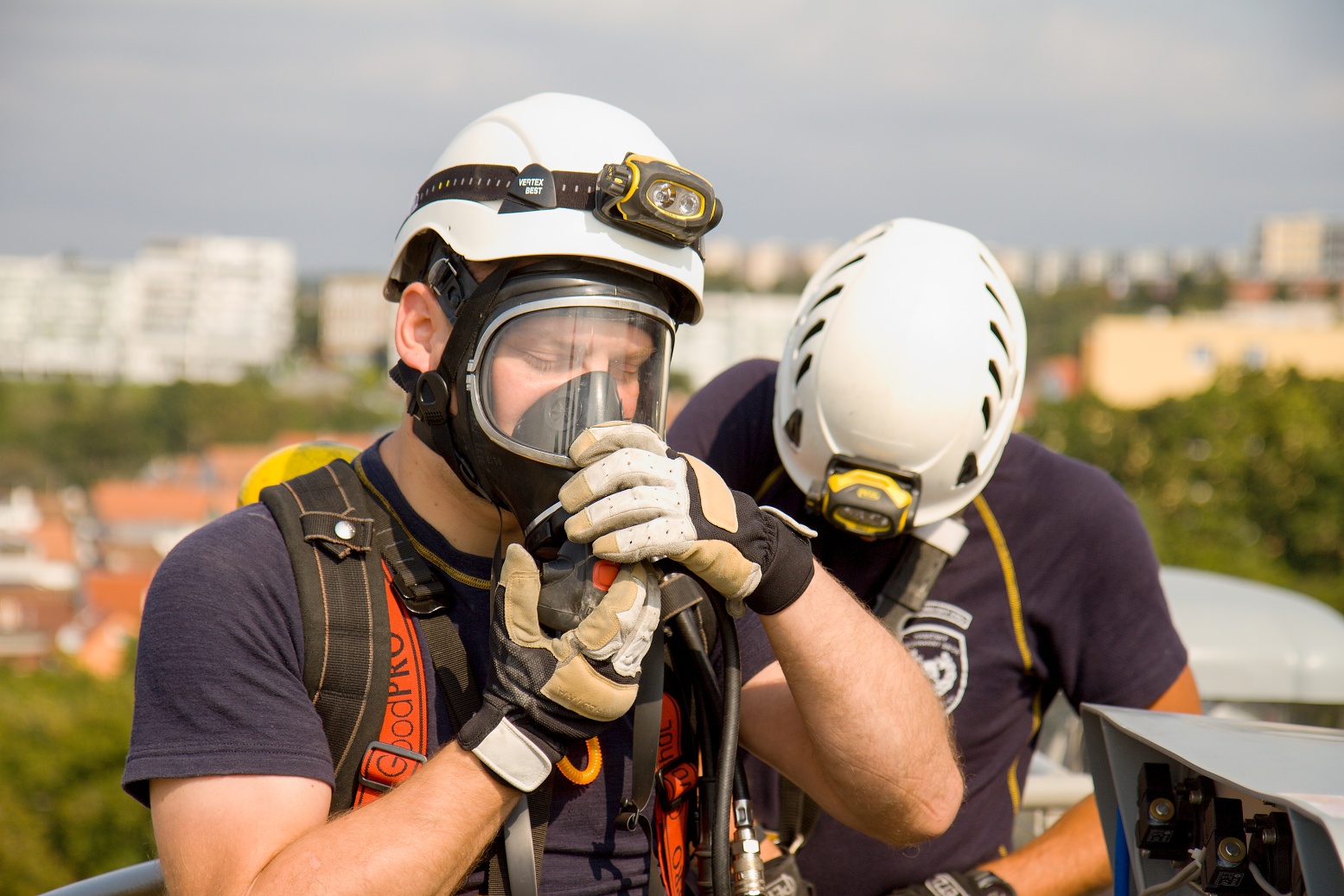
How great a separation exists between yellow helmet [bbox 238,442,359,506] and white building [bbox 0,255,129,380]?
193394 mm

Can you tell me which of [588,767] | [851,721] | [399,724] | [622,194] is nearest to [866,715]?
[851,721]

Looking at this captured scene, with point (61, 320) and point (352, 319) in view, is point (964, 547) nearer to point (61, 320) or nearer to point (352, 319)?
point (352, 319)

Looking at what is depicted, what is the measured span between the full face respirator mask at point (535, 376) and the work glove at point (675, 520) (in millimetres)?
128

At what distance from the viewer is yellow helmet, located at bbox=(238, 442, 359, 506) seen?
313cm

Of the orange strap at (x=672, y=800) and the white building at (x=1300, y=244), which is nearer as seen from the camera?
the orange strap at (x=672, y=800)

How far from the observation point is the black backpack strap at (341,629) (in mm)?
2148

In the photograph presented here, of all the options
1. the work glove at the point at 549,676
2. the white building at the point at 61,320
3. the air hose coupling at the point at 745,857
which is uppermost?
the work glove at the point at 549,676

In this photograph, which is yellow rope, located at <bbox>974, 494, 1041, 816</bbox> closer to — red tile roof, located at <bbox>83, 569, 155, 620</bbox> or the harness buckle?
the harness buckle

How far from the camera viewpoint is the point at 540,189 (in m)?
2.38

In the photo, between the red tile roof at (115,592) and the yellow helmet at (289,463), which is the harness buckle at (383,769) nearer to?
the yellow helmet at (289,463)

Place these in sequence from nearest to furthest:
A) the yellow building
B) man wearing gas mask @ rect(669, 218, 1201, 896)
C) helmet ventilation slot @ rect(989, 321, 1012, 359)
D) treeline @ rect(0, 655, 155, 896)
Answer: man wearing gas mask @ rect(669, 218, 1201, 896), helmet ventilation slot @ rect(989, 321, 1012, 359), treeline @ rect(0, 655, 155, 896), the yellow building

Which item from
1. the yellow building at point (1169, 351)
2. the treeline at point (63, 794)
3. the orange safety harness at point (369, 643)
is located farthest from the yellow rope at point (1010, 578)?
the yellow building at point (1169, 351)

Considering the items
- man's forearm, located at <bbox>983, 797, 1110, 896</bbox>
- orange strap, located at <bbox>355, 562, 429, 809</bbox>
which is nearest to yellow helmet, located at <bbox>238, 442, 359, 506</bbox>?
orange strap, located at <bbox>355, 562, 429, 809</bbox>

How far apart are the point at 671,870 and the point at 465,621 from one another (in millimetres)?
674
